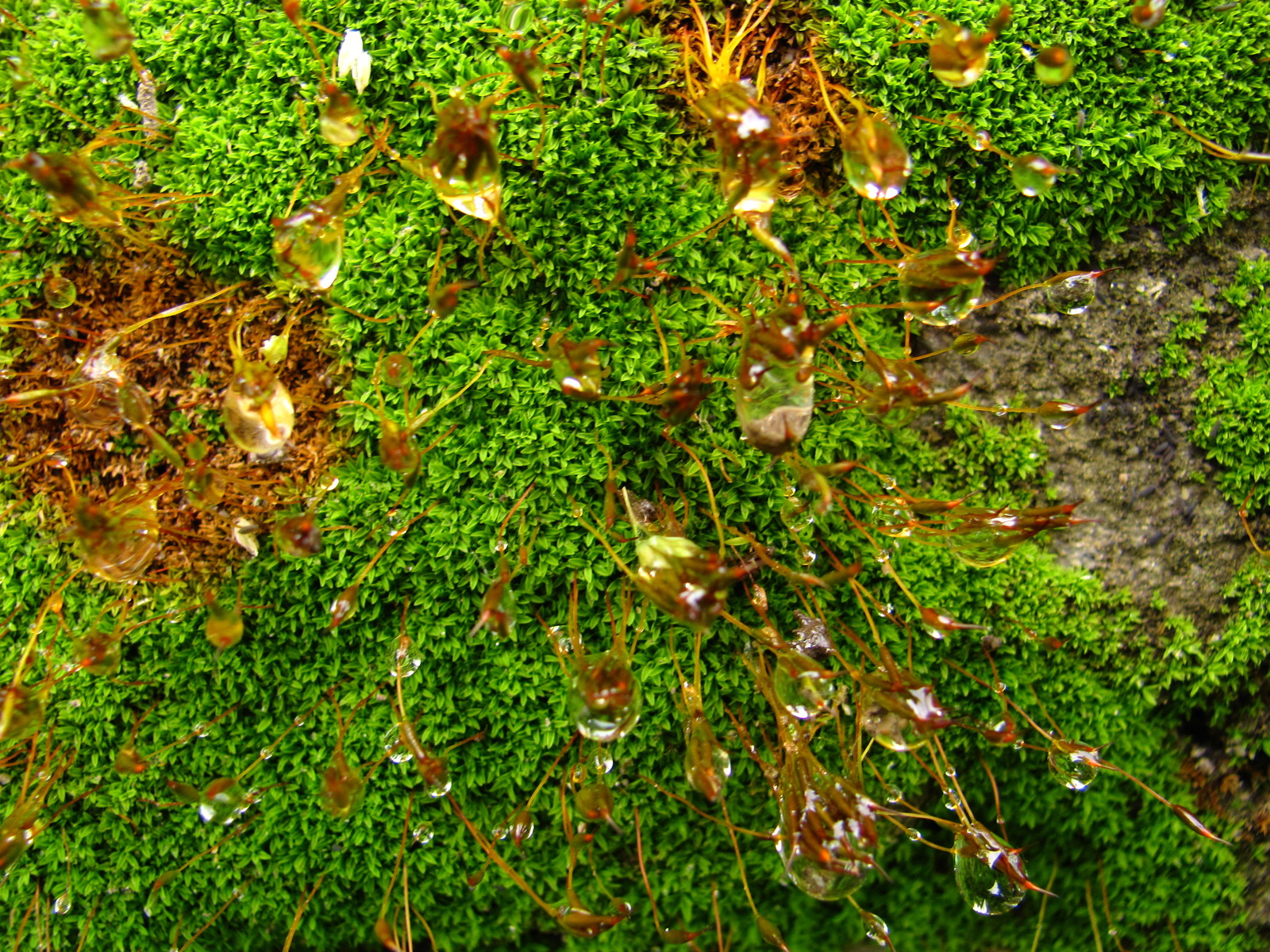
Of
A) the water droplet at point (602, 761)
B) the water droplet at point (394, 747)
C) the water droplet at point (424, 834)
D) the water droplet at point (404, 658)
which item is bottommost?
the water droplet at point (424, 834)

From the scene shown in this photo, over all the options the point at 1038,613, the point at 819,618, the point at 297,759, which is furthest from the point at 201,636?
the point at 1038,613

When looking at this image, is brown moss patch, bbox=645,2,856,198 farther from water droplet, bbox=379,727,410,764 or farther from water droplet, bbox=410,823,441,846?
water droplet, bbox=410,823,441,846

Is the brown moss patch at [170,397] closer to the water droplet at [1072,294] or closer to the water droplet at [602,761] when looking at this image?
the water droplet at [602,761]

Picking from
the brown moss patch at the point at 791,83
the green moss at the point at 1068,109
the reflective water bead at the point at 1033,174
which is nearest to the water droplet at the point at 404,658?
the brown moss patch at the point at 791,83

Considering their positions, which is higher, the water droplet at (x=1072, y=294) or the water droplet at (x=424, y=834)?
→ the water droplet at (x=1072, y=294)

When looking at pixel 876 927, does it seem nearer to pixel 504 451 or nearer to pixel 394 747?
pixel 394 747

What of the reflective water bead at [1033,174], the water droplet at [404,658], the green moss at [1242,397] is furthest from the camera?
the green moss at [1242,397]

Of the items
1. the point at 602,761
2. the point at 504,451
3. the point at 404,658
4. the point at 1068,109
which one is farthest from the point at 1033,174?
the point at 404,658

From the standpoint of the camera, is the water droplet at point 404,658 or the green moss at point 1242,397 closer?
the water droplet at point 404,658
